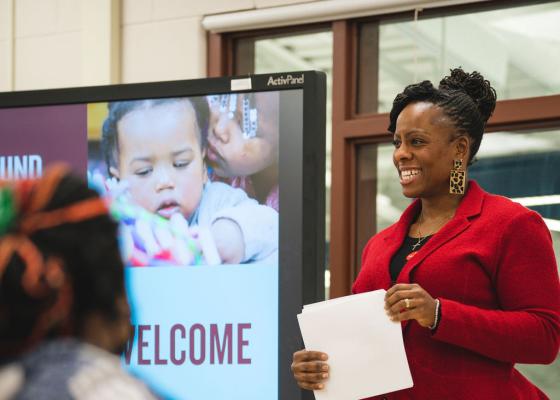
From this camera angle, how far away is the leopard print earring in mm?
2102

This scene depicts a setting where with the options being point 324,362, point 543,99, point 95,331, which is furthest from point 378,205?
point 95,331

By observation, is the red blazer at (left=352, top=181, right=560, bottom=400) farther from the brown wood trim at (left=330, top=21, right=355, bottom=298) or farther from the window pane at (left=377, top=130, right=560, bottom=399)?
the brown wood trim at (left=330, top=21, right=355, bottom=298)

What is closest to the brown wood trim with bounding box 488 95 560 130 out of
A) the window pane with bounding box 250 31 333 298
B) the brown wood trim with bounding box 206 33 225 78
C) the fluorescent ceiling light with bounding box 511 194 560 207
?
the fluorescent ceiling light with bounding box 511 194 560 207

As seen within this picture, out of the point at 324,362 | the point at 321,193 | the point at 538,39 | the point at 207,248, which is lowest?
the point at 324,362

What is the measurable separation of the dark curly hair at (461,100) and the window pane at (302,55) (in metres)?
1.76

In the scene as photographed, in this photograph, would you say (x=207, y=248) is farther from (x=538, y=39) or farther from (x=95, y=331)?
(x=538, y=39)

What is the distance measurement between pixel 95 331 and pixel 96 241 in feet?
0.27

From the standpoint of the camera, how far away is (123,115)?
2.39 metres

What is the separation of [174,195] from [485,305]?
81 centimetres

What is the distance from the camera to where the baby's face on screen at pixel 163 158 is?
2336 millimetres

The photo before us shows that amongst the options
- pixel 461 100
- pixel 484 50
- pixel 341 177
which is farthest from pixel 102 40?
pixel 461 100

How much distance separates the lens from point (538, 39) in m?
3.66

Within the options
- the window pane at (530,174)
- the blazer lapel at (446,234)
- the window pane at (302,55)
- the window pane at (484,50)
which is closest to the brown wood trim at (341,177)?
the window pane at (302,55)

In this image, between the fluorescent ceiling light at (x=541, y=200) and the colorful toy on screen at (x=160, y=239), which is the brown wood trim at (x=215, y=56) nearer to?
the fluorescent ceiling light at (x=541, y=200)
